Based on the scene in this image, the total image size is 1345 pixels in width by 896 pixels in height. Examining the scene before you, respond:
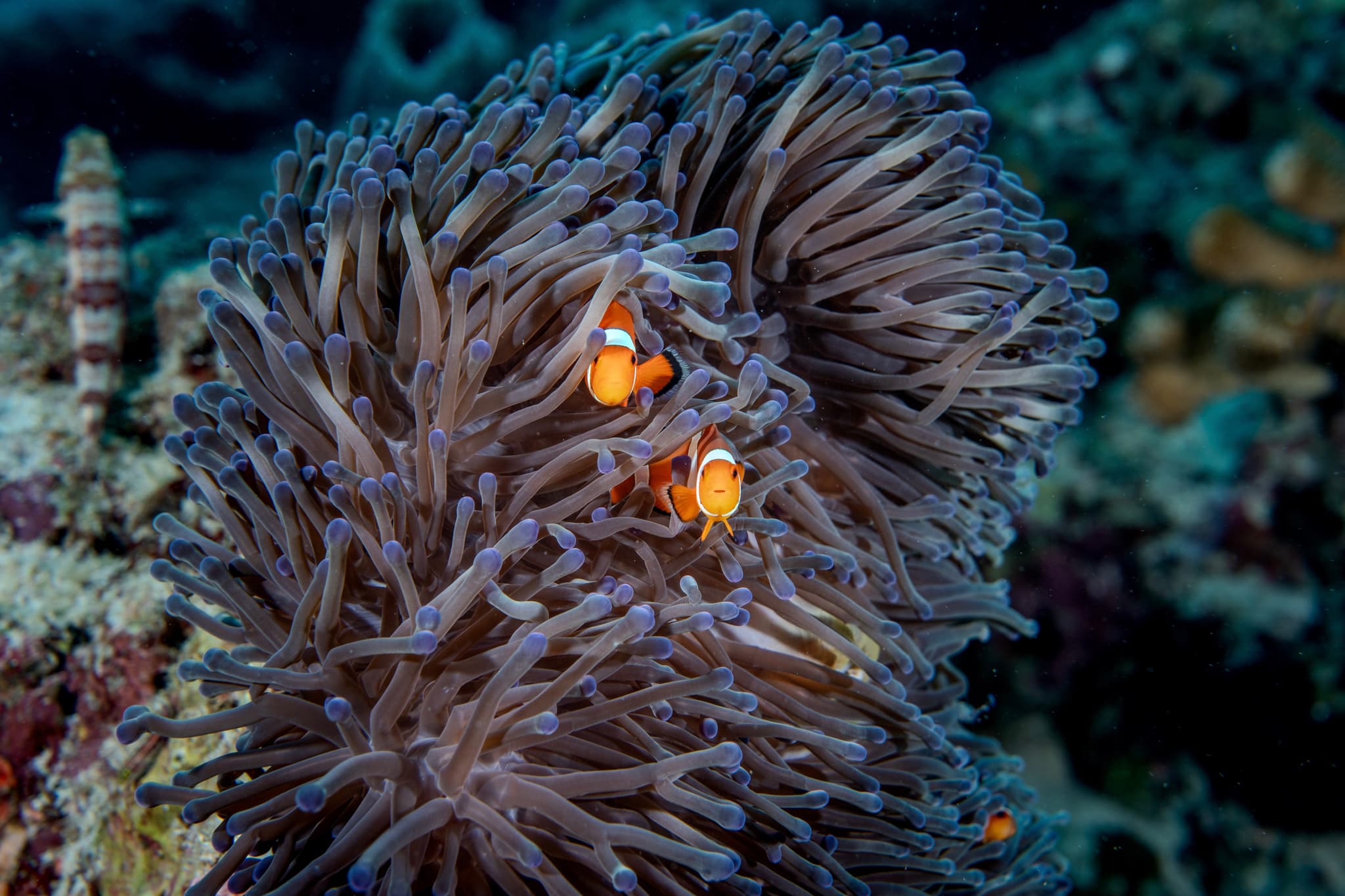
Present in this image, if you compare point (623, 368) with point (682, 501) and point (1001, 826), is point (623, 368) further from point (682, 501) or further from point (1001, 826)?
point (1001, 826)

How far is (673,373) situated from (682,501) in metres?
0.28

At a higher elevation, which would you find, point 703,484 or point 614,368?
point 614,368

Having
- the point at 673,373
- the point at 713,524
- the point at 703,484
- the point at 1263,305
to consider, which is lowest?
the point at 1263,305

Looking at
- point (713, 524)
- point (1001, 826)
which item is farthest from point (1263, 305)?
point (713, 524)

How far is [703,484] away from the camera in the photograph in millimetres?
1509

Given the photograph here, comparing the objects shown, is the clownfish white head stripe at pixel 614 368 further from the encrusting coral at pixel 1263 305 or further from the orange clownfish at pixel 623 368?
the encrusting coral at pixel 1263 305

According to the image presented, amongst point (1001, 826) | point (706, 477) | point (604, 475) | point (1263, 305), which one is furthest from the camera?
point (1263, 305)

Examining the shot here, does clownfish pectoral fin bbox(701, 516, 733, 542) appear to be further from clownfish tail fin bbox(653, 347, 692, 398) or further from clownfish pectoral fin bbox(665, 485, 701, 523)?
clownfish tail fin bbox(653, 347, 692, 398)

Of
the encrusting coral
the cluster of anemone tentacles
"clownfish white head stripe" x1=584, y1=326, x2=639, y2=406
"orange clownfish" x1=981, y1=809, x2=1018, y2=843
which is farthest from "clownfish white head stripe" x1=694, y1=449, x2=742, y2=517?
the encrusting coral

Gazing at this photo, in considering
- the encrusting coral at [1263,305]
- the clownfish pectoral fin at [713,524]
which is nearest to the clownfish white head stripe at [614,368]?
the clownfish pectoral fin at [713,524]

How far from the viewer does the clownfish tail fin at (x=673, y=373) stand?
171 centimetres

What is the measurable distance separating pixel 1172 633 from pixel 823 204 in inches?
166

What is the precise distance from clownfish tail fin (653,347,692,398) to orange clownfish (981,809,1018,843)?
1907mm

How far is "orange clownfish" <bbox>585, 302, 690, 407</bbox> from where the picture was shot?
1538 millimetres
